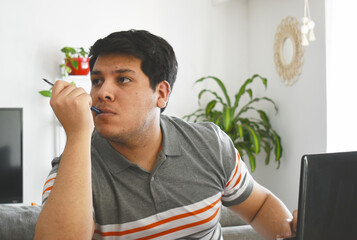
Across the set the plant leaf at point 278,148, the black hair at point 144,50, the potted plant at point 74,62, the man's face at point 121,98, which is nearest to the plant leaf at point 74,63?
the potted plant at point 74,62

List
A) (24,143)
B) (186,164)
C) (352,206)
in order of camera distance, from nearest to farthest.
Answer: (352,206)
(186,164)
(24,143)

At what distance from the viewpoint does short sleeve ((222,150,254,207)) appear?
1.30m

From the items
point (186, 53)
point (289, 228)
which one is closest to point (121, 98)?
point (289, 228)

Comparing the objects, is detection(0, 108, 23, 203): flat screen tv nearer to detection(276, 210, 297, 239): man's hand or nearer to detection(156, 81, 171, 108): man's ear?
detection(156, 81, 171, 108): man's ear

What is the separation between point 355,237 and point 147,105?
2.35 ft

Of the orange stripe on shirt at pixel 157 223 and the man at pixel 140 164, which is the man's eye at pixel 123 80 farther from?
the orange stripe on shirt at pixel 157 223

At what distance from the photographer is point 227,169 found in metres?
1.30

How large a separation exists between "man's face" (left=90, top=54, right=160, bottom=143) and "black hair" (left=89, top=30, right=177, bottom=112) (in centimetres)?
2

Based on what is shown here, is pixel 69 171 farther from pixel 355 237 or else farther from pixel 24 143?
pixel 24 143

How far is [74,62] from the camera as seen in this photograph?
404 centimetres

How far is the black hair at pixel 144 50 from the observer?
1232 mm

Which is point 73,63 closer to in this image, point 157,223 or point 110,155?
point 110,155

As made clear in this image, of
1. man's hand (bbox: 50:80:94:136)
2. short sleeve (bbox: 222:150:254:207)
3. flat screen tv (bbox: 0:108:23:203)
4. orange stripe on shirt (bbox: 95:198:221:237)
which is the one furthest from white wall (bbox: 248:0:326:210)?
man's hand (bbox: 50:80:94:136)

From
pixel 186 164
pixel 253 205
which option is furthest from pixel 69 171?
pixel 253 205
